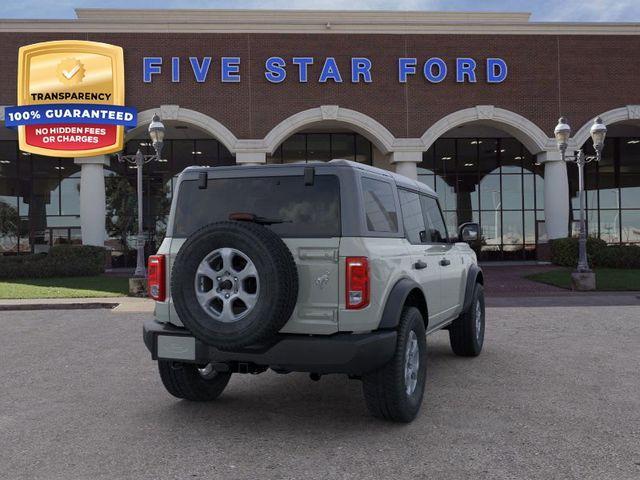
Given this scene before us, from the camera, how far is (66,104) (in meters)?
23.2

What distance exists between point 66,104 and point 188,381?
2109 centimetres

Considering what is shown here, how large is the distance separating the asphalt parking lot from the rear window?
1601 millimetres

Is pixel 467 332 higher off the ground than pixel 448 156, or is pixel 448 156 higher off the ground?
pixel 448 156

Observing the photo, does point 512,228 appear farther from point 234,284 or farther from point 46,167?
point 234,284

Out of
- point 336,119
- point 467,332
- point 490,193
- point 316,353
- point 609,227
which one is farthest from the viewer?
point 609,227

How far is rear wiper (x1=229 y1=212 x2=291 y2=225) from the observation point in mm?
4461

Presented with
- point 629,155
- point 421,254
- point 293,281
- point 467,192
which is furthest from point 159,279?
point 629,155

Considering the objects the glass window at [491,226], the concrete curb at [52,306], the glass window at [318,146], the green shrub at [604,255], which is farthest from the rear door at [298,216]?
the glass window at [491,226]

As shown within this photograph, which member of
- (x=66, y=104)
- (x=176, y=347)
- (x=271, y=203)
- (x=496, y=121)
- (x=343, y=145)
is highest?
(x=66, y=104)

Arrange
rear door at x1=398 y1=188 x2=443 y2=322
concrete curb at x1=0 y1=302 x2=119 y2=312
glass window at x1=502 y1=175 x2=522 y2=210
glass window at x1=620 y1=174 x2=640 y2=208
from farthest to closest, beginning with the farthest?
glass window at x1=620 y1=174 x2=640 y2=208, glass window at x1=502 y1=175 x2=522 y2=210, concrete curb at x1=0 y1=302 x2=119 y2=312, rear door at x1=398 y1=188 x2=443 y2=322

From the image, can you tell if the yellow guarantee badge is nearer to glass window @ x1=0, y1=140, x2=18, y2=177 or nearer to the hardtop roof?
glass window @ x1=0, y1=140, x2=18, y2=177

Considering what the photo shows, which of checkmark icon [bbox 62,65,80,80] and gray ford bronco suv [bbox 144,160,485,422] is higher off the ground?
checkmark icon [bbox 62,65,80,80]

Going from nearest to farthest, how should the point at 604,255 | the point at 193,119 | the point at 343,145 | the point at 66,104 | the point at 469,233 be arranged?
1. the point at 469,233
2. the point at 604,255
3. the point at 66,104
4. the point at 193,119
5. the point at 343,145

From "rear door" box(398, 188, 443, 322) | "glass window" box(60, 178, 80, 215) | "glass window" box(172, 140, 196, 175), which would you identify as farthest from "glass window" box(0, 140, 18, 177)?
"rear door" box(398, 188, 443, 322)
